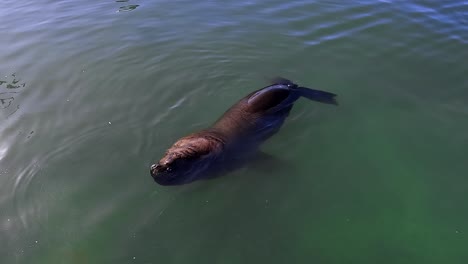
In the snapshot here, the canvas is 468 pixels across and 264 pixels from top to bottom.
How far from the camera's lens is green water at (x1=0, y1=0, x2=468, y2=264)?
5.61 metres

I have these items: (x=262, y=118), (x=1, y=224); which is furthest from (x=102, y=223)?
(x=262, y=118)

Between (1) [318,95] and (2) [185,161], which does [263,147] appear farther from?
(1) [318,95]

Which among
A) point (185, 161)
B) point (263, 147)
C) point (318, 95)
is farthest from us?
point (318, 95)

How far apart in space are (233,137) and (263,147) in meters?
0.56

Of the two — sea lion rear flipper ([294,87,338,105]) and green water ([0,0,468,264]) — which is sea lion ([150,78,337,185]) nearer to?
sea lion rear flipper ([294,87,338,105])

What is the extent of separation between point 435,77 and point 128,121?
6.48 meters

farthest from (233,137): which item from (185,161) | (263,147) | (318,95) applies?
(318,95)

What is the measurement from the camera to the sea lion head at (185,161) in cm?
629

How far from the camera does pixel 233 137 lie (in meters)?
7.27

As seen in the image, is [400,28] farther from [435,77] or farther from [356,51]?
[435,77]

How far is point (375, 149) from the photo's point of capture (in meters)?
7.04

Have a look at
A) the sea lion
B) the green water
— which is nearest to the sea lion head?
the sea lion

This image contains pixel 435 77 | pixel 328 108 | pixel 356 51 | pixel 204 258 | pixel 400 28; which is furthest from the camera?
pixel 400 28

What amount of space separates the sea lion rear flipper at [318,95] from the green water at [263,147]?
0.54 feet
